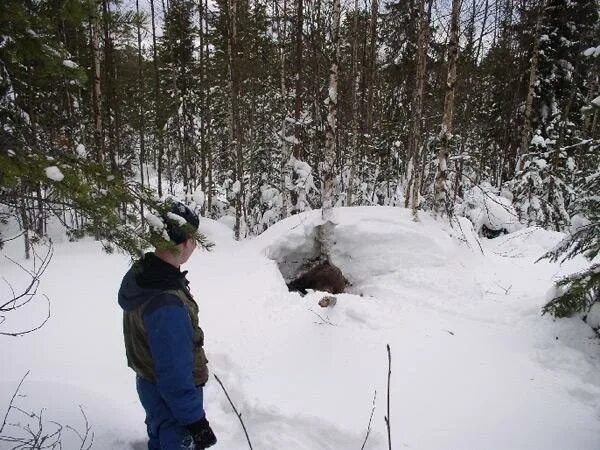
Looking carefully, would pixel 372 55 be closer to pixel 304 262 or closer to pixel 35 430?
pixel 304 262

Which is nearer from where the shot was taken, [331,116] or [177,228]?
[177,228]

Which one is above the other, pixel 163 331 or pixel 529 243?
pixel 163 331

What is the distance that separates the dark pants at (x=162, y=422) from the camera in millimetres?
2469

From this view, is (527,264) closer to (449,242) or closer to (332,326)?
(449,242)

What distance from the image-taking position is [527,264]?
8.27 metres

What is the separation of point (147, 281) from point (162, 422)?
0.89m

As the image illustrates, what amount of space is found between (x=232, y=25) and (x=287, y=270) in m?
7.98

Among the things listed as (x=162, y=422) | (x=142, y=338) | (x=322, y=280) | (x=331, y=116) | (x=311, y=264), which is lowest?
(x=322, y=280)

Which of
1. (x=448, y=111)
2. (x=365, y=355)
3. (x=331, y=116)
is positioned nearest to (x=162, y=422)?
(x=365, y=355)

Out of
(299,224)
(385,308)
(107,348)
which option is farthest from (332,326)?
(299,224)

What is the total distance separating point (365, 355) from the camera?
201 inches

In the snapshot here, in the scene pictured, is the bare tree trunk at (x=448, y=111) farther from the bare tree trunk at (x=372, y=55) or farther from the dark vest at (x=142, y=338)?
the dark vest at (x=142, y=338)

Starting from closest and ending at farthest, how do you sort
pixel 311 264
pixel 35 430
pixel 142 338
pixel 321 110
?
1. pixel 142 338
2. pixel 35 430
3. pixel 311 264
4. pixel 321 110

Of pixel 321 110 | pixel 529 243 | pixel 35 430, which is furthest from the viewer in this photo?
pixel 321 110
